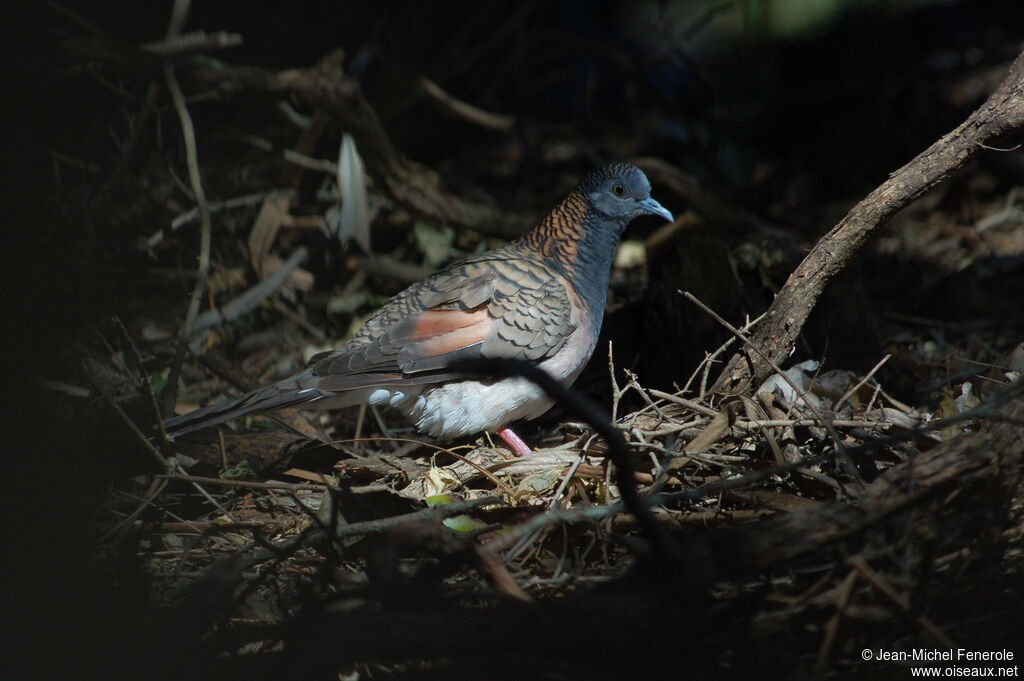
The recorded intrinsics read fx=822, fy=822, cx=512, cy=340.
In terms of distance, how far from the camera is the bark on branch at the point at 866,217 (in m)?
2.89

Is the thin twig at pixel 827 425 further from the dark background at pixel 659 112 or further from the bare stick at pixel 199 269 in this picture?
the bare stick at pixel 199 269

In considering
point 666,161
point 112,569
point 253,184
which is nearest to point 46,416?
point 112,569

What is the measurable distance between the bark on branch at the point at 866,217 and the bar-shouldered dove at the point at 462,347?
2.85 ft

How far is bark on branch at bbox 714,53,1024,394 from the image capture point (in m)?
2.89

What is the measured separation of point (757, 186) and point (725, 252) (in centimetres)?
225

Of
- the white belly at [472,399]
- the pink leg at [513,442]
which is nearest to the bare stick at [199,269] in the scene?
the white belly at [472,399]

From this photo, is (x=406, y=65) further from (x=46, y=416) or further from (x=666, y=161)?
(x=46, y=416)

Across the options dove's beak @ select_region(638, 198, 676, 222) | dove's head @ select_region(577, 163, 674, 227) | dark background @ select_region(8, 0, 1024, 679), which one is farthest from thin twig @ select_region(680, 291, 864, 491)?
dove's head @ select_region(577, 163, 674, 227)

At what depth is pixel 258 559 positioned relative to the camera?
2.75 m

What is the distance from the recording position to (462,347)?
12.4 feet

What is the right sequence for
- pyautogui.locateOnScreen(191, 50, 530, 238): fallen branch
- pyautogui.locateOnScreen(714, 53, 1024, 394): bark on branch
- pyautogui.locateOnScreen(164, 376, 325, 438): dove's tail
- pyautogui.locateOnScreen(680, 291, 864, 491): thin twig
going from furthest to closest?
pyautogui.locateOnScreen(191, 50, 530, 238): fallen branch, pyautogui.locateOnScreen(164, 376, 325, 438): dove's tail, pyautogui.locateOnScreen(714, 53, 1024, 394): bark on branch, pyautogui.locateOnScreen(680, 291, 864, 491): thin twig

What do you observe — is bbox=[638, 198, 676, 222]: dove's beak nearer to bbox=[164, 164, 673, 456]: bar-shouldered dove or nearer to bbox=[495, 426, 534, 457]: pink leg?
bbox=[164, 164, 673, 456]: bar-shouldered dove

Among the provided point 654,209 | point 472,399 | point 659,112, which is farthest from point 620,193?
point 659,112

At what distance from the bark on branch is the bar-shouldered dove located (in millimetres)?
869
